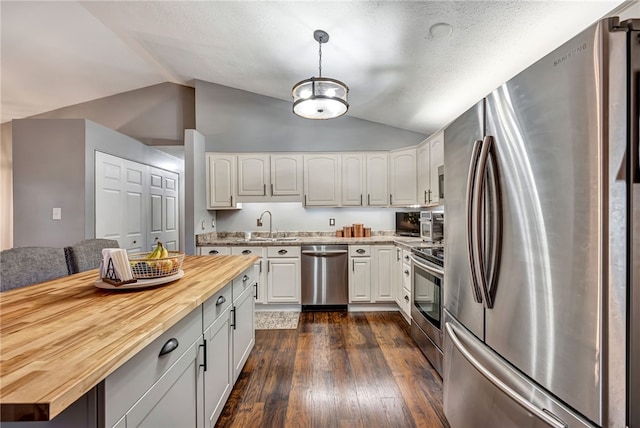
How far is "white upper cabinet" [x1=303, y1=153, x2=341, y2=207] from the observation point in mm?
4027

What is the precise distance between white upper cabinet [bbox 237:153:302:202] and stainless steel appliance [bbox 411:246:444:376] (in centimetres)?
193

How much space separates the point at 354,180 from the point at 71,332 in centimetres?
351

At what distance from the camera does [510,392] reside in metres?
0.98

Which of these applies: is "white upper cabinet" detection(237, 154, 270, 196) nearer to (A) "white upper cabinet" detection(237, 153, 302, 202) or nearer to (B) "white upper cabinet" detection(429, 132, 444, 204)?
(A) "white upper cabinet" detection(237, 153, 302, 202)

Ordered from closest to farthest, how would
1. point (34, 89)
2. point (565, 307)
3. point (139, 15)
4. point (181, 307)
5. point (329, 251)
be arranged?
point (565, 307) < point (181, 307) < point (139, 15) < point (329, 251) < point (34, 89)

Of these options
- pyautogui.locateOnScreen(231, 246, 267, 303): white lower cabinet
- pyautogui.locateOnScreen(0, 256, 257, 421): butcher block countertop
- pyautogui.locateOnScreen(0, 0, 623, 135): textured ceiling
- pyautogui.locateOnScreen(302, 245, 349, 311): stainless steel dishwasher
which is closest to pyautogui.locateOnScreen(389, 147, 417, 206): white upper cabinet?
pyautogui.locateOnScreen(0, 0, 623, 135): textured ceiling

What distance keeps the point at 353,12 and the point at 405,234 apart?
2825 mm

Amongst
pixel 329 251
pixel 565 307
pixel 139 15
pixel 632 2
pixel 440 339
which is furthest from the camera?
pixel 329 251

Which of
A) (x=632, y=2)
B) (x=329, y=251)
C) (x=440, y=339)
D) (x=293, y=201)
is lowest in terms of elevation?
(x=440, y=339)

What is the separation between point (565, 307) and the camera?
83 centimetres

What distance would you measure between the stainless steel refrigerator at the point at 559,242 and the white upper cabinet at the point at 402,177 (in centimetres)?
255

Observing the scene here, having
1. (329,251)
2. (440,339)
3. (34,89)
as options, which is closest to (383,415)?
(440,339)

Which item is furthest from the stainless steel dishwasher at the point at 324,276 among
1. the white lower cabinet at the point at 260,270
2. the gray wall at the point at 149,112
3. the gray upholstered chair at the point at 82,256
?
the gray wall at the point at 149,112

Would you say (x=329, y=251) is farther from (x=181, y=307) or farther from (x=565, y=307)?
(x=565, y=307)
